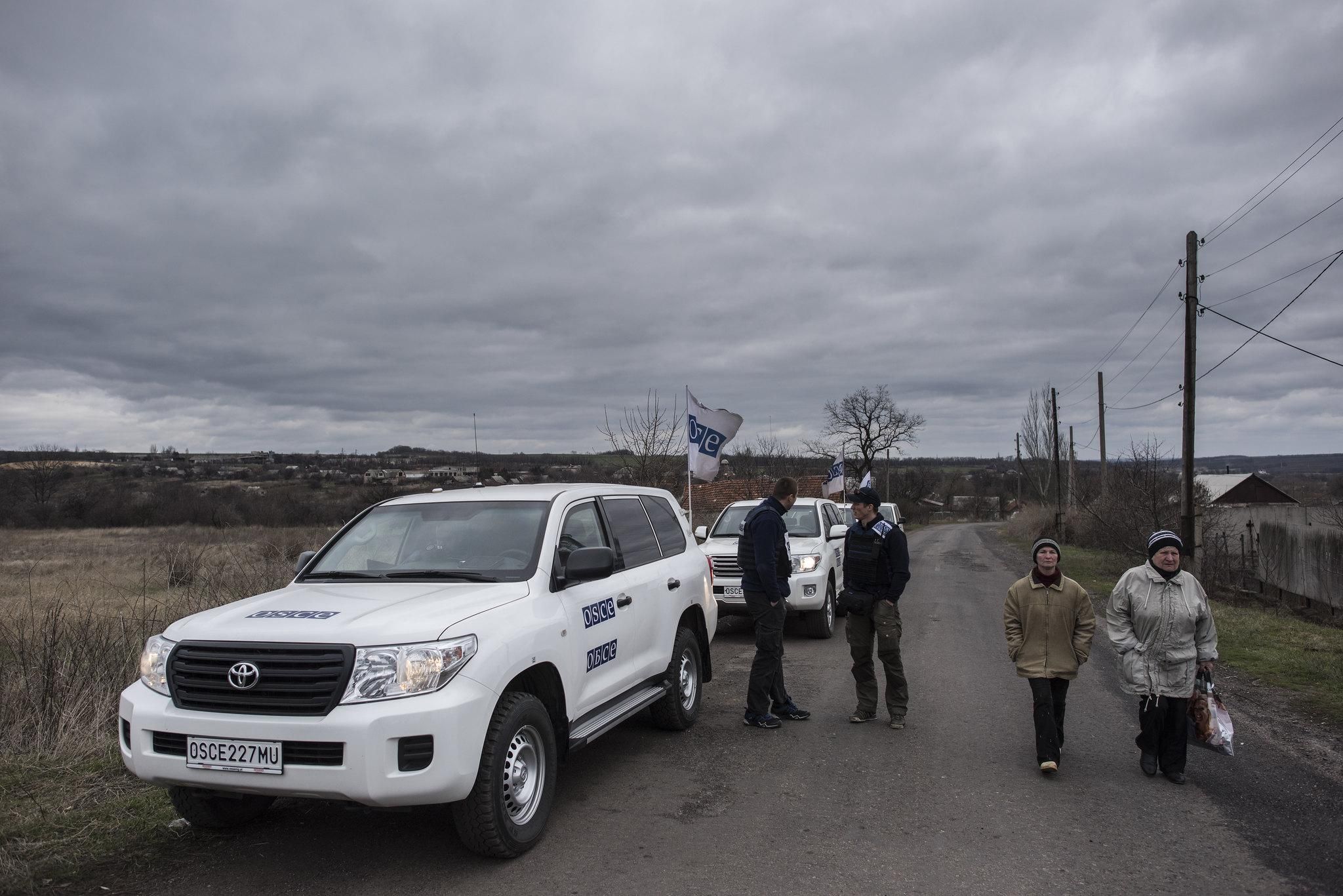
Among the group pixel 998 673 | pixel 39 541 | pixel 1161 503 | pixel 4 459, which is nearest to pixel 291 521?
pixel 39 541

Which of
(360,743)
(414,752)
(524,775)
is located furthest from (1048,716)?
(360,743)

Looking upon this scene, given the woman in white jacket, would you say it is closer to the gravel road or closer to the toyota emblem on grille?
the gravel road

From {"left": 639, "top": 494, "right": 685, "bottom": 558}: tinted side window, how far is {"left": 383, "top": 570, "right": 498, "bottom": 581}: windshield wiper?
2.16 meters

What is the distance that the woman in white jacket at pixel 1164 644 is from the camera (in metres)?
5.71

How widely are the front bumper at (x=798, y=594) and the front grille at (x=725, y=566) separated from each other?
0.07 meters

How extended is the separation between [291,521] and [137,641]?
125 feet

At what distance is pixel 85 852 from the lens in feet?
14.8

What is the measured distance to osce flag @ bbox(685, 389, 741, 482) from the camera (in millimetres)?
15398

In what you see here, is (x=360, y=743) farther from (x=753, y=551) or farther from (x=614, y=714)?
(x=753, y=551)

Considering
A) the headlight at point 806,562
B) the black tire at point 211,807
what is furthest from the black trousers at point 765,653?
the headlight at point 806,562

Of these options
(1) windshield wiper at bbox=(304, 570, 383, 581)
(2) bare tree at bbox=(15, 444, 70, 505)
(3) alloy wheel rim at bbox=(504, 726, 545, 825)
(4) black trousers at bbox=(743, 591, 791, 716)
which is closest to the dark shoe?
(4) black trousers at bbox=(743, 591, 791, 716)

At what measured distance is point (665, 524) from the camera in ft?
24.1

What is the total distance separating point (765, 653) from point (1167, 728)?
9.37 feet

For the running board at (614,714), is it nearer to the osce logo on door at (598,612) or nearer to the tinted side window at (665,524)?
the osce logo on door at (598,612)
